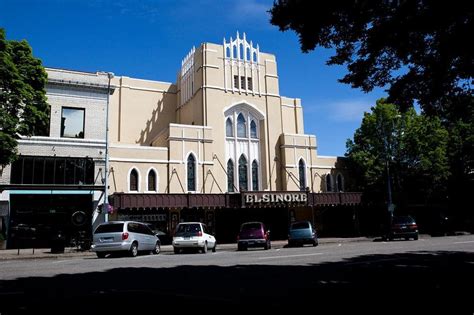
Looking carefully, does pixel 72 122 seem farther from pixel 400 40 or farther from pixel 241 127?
pixel 400 40

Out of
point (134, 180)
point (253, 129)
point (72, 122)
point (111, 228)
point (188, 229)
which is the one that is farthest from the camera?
point (253, 129)

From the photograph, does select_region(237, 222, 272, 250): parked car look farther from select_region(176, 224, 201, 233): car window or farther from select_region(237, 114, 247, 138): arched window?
select_region(237, 114, 247, 138): arched window

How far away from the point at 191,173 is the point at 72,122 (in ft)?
32.5

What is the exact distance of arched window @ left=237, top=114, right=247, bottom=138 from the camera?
37.9 meters

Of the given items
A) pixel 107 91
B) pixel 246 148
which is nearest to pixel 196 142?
pixel 246 148

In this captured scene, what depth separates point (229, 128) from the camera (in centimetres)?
3766

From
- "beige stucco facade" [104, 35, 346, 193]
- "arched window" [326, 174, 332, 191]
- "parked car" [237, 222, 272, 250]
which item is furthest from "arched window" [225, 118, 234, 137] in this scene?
"parked car" [237, 222, 272, 250]

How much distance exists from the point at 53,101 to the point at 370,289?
27044 mm

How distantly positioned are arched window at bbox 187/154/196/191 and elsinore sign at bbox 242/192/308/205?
4800 mm

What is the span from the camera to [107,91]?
3084cm

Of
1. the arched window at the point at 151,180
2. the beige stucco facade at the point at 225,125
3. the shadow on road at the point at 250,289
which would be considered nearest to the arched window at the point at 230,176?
the beige stucco facade at the point at 225,125

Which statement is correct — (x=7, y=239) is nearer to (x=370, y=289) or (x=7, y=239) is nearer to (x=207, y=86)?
(x=207, y=86)

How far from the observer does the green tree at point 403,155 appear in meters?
34.5

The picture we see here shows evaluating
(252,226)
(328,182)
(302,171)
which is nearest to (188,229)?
(252,226)
